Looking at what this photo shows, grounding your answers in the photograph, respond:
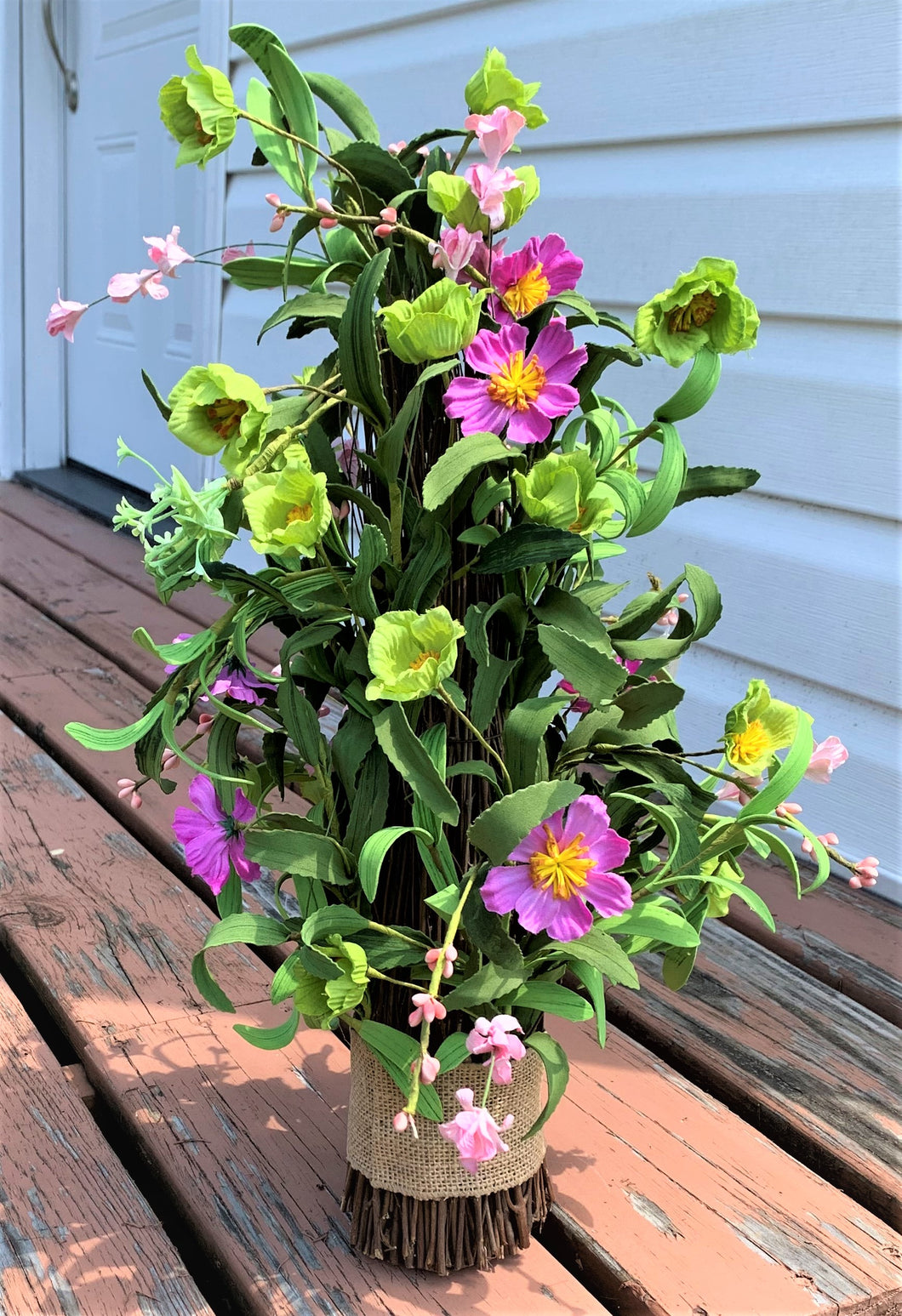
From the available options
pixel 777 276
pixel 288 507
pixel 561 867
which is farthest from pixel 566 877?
pixel 777 276

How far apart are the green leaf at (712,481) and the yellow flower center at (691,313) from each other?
84 mm

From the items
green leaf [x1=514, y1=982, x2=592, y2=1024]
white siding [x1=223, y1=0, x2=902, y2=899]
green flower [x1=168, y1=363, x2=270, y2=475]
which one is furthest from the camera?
white siding [x1=223, y1=0, x2=902, y2=899]

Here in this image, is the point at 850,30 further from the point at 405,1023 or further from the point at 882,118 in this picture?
the point at 405,1023

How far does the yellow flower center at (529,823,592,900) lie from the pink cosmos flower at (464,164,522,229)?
31 cm

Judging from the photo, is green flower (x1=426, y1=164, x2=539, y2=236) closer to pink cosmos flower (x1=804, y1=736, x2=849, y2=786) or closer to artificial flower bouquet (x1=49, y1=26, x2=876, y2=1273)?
artificial flower bouquet (x1=49, y1=26, x2=876, y2=1273)

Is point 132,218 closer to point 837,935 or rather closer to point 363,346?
point 837,935

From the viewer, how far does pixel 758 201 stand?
154 centimetres

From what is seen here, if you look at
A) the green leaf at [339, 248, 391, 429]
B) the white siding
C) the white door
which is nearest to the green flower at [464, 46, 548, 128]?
the green leaf at [339, 248, 391, 429]

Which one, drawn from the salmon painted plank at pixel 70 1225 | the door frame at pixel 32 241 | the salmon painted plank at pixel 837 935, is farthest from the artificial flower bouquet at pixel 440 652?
the door frame at pixel 32 241

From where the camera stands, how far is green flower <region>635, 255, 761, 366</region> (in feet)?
2.16

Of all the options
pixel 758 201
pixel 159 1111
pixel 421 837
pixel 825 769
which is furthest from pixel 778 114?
pixel 159 1111

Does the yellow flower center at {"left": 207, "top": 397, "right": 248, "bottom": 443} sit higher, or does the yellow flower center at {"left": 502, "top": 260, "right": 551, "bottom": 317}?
the yellow flower center at {"left": 502, "top": 260, "right": 551, "bottom": 317}

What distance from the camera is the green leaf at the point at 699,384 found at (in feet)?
2.25

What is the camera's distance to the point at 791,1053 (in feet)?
3.61
